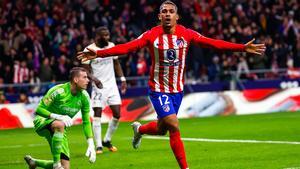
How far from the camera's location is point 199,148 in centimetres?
1677

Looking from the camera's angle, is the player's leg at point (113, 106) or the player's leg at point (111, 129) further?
the player's leg at point (113, 106)

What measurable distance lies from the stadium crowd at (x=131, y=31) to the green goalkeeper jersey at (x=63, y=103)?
15.3 meters

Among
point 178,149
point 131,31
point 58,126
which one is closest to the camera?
point 178,149

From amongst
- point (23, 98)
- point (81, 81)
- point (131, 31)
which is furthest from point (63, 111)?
point (131, 31)

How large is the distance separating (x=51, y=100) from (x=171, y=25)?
2168 millimetres

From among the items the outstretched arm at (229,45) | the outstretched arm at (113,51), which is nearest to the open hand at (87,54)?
the outstretched arm at (113,51)

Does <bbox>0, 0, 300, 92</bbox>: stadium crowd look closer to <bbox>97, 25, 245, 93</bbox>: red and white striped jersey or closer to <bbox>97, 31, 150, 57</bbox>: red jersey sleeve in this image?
<bbox>97, 25, 245, 93</bbox>: red and white striped jersey

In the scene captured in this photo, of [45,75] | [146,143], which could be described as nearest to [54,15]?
[45,75]

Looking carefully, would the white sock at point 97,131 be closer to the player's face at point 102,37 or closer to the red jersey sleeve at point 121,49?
the player's face at point 102,37

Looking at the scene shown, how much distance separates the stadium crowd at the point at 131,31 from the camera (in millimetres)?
28391

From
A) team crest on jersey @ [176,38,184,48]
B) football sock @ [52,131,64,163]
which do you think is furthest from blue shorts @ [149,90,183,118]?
football sock @ [52,131,64,163]

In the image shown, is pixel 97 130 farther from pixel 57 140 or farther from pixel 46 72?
pixel 46 72

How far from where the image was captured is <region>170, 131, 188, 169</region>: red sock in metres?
11.9

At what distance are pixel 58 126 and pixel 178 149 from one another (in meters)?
1.84
